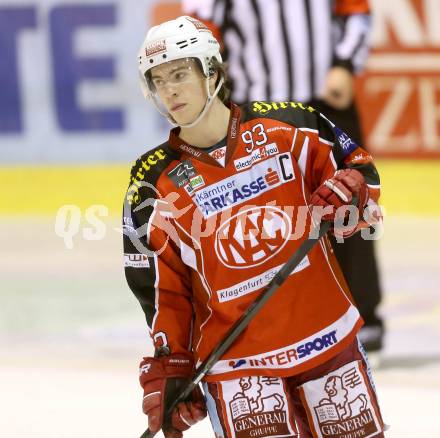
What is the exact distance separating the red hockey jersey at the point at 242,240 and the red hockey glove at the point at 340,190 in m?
0.08

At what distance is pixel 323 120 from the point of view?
9.68 ft

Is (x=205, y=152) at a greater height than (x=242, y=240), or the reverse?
(x=205, y=152)

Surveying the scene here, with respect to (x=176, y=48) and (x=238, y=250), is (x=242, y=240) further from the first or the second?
(x=176, y=48)

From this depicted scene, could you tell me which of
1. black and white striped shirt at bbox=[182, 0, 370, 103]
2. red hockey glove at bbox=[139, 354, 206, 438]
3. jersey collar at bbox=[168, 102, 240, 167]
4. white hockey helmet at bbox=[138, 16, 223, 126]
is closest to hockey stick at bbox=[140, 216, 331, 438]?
red hockey glove at bbox=[139, 354, 206, 438]

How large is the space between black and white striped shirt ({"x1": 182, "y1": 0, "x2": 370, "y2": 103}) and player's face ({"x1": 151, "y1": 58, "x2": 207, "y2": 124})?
2.05 m

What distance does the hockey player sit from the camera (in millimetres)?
2828

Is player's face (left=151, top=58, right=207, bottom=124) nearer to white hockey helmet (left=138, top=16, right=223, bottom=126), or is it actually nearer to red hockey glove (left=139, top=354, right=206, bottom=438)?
white hockey helmet (left=138, top=16, right=223, bottom=126)

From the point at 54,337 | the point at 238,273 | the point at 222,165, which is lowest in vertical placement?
the point at 54,337

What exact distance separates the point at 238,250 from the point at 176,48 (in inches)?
18.8

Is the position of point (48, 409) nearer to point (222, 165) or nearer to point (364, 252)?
point (364, 252)

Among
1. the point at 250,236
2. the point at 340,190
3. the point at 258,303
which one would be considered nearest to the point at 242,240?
the point at 250,236

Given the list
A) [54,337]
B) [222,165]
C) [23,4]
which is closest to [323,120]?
[222,165]

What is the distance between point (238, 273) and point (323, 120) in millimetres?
428

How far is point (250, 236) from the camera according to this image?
2.83m
